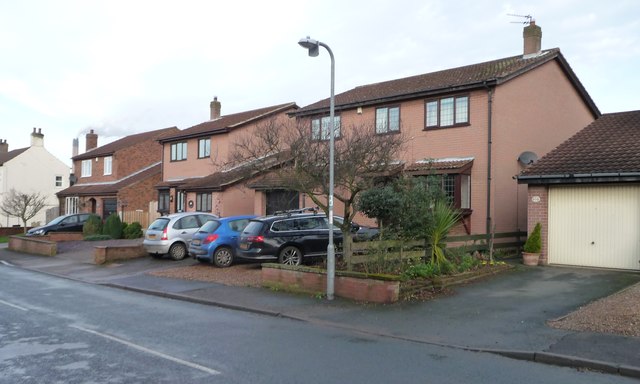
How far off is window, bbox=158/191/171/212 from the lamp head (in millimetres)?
23391

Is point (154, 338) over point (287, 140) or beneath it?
beneath

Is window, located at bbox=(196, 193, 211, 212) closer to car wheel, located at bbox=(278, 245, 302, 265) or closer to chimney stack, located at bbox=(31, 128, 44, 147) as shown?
car wheel, located at bbox=(278, 245, 302, 265)

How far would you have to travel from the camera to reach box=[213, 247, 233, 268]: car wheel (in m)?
16.5

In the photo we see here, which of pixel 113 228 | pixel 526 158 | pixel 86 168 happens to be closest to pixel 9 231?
pixel 86 168

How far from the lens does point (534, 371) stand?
22.0ft

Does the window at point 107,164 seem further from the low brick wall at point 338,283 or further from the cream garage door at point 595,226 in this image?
the cream garage door at point 595,226

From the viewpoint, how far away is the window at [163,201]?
108ft

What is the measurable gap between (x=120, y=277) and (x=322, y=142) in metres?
7.52

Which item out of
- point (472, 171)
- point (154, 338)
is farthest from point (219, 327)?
point (472, 171)

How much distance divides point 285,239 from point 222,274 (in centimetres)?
203

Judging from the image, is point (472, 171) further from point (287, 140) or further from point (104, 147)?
point (104, 147)

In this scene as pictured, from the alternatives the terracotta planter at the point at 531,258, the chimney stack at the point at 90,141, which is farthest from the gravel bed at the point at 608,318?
the chimney stack at the point at 90,141

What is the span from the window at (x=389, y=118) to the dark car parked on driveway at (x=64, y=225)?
19.3 metres

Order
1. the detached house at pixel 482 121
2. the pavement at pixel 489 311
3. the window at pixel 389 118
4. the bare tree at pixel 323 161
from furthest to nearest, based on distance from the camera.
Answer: the window at pixel 389 118, the detached house at pixel 482 121, the bare tree at pixel 323 161, the pavement at pixel 489 311
